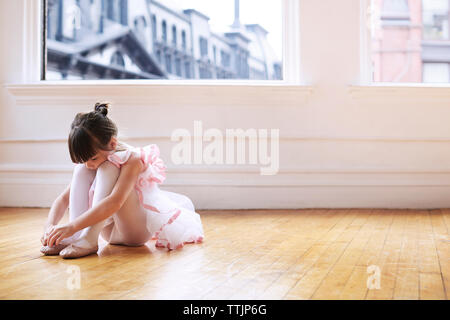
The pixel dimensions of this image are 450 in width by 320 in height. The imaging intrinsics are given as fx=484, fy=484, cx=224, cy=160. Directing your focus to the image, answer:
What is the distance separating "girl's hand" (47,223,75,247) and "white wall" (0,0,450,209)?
50.6 inches

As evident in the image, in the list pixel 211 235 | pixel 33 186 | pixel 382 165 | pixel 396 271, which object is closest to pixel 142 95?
pixel 33 186

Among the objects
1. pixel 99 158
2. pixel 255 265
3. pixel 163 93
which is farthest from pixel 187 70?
pixel 255 265

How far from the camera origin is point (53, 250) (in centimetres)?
152

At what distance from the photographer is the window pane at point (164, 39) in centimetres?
295

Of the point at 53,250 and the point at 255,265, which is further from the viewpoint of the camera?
the point at 53,250

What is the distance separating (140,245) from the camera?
67.7 inches

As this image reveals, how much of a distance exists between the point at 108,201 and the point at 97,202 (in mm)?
46

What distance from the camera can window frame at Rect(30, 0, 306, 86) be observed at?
2.84 metres

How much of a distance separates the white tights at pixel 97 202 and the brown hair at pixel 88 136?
75 mm

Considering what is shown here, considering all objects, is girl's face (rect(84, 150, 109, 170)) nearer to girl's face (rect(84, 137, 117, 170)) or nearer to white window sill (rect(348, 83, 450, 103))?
girl's face (rect(84, 137, 117, 170))

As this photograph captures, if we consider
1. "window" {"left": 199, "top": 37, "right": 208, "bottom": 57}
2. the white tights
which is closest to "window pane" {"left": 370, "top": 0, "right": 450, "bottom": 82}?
"window" {"left": 199, "top": 37, "right": 208, "bottom": 57}

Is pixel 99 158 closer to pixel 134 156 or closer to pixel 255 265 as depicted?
pixel 134 156

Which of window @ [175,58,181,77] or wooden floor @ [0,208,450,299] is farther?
window @ [175,58,181,77]

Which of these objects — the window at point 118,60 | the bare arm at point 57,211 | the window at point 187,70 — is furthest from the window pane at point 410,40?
the bare arm at point 57,211
